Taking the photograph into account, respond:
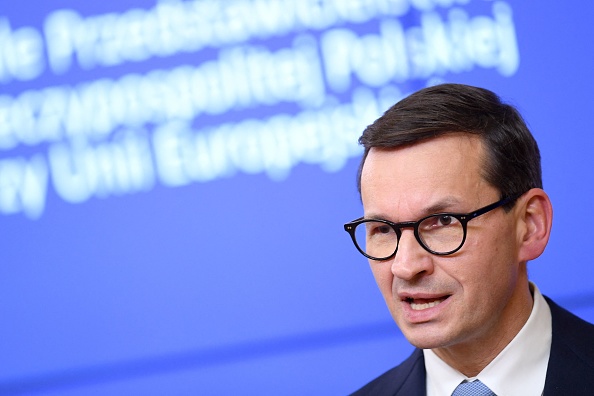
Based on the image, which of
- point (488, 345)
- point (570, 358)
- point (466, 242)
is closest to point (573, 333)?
point (570, 358)

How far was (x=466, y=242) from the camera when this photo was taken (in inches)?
73.0

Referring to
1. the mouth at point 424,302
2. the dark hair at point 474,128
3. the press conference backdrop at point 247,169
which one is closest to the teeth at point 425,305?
the mouth at point 424,302

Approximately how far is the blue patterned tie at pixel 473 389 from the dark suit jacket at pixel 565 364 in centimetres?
11

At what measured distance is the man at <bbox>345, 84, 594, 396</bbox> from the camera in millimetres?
1848

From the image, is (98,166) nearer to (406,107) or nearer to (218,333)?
(218,333)

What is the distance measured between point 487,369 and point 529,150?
45 centimetres

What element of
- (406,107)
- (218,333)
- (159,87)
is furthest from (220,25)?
(406,107)

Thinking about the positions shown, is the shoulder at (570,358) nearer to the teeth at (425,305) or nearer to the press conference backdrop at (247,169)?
the teeth at (425,305)

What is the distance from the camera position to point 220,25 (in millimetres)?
3037

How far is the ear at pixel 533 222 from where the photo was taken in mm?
1944

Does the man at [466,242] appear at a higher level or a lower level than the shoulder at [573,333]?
higher

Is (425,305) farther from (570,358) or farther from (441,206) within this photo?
(570,358)

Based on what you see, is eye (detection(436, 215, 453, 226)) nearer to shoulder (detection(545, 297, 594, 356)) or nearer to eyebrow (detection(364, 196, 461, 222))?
eyebrow (detection(364, 196, 461, 222))

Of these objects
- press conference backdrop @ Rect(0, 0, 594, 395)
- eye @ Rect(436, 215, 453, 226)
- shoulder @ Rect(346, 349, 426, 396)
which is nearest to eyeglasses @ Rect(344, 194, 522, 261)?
eye @ Rect(436, 215, 453, 226)
